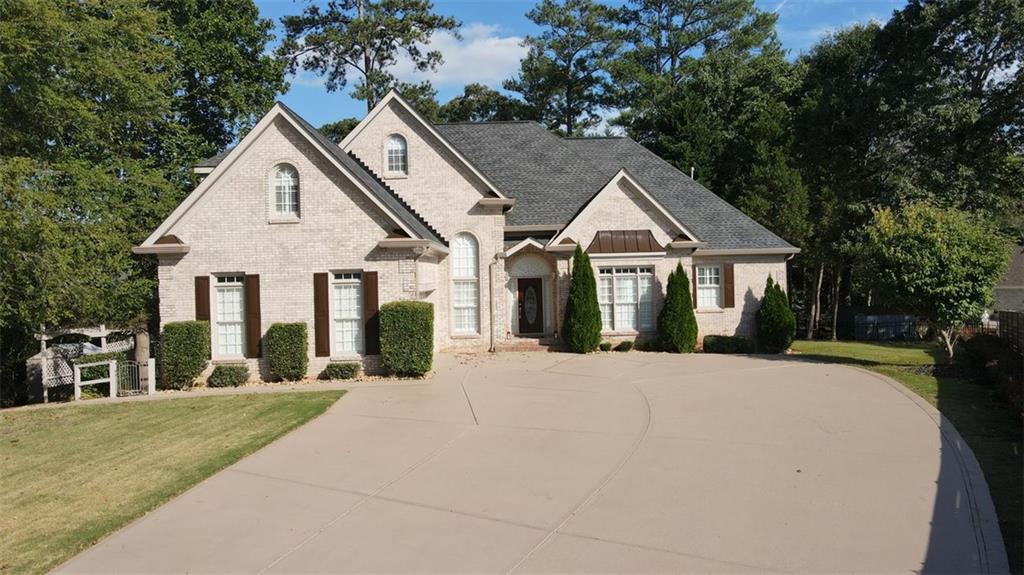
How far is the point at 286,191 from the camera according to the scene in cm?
1708

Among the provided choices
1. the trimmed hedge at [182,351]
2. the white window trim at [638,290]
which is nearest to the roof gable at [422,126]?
the white window trim at [638,290]

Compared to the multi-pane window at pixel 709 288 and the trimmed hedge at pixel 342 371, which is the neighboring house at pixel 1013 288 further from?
the trimmed hedge at pixel 342 371

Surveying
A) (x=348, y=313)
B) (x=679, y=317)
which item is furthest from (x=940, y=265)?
(x=348, y=313)

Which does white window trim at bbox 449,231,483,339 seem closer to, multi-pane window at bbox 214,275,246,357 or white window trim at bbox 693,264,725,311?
multi-pane window at bbox 214,275,246,357

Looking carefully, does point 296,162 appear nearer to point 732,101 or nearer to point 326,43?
point 326,43

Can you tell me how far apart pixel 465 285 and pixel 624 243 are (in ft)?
17.9

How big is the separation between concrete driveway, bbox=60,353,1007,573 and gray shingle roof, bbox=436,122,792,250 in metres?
11.7

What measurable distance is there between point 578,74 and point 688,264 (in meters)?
28.9

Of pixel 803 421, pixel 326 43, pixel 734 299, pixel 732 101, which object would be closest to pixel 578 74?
pixel 732 101

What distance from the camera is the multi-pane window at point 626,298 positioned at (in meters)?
22.0

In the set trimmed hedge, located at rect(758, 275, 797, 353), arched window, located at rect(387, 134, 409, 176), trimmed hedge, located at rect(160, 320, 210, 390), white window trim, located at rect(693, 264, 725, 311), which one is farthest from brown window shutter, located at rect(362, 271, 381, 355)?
trimmed hedge, located at rect(758, 275, 797, 353)

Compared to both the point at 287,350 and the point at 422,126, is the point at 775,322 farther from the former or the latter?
the point at 287,350

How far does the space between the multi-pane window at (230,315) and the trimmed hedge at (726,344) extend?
Result: 14449 mm

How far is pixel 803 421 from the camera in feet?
36.1
